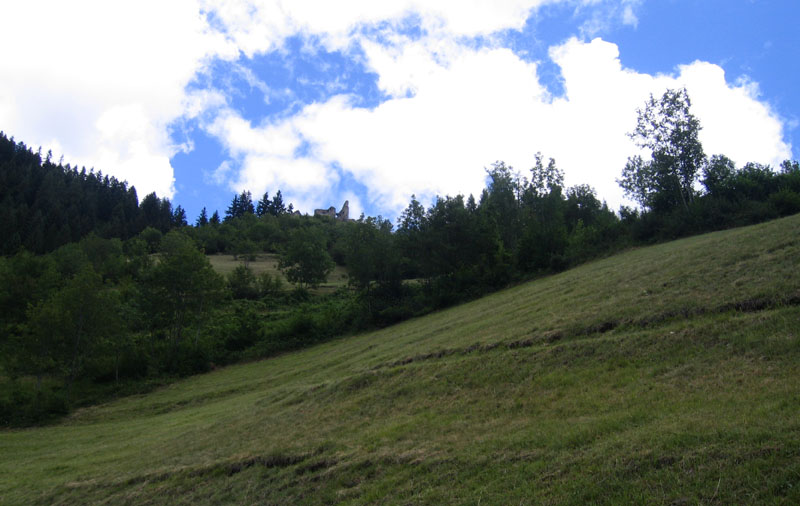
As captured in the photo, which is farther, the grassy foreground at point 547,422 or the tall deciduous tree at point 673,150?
the tall deciduous tree at point 673,150

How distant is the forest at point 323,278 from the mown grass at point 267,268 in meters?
4.01

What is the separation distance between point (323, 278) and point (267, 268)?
26.2 m

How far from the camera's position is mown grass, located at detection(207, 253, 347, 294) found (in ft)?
292

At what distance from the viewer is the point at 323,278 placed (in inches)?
3378

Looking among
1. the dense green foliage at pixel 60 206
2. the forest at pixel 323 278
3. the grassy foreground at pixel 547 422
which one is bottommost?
the grassy foreground at pixel 547 422

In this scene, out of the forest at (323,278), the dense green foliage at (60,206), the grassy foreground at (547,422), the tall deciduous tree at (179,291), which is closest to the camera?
the grassy foreground at (547,422)

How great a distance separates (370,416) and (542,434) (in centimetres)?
664

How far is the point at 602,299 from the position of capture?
2083cm

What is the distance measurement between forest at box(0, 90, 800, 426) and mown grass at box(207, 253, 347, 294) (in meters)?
4.01

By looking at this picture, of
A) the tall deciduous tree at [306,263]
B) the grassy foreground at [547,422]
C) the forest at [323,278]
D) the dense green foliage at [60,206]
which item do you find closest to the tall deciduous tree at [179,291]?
the forest at [323,278]

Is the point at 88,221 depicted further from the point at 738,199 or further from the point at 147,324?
the point at 738,199

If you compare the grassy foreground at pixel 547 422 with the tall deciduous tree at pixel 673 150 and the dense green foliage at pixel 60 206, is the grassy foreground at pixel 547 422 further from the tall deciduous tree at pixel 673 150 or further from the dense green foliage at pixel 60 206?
the dense green foliage at pixel 60 206

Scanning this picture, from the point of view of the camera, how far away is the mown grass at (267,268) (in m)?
89.1

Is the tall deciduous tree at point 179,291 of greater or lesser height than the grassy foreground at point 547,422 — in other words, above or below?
above
